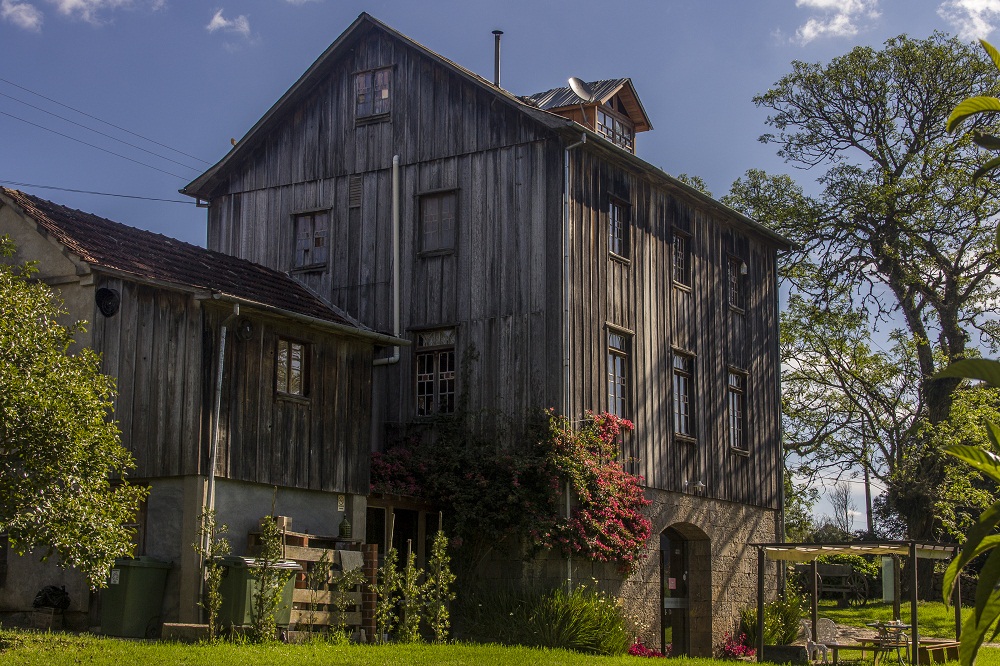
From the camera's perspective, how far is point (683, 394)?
24359 mm

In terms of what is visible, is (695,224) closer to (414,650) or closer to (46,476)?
(414,650)

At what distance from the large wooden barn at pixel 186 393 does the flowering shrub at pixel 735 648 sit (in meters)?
9.32

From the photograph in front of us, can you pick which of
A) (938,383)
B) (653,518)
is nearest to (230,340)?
(653,518)

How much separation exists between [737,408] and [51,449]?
16.7 metres

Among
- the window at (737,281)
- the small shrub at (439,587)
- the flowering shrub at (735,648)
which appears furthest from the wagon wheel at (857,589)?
the small shrub at (439,587)

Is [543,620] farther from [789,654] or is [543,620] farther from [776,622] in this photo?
[776,622]

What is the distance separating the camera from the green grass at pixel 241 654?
12664mm

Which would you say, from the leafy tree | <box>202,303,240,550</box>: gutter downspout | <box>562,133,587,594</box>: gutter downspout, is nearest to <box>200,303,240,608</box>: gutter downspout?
<box>202,303,240,550</box>: gutter downspout

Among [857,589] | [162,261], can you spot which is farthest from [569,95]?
[857,589]

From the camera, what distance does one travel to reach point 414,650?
15352 millimetres

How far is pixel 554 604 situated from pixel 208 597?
565cm

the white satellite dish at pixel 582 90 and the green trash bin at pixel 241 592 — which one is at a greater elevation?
the white satellite dish at pixel 582 90

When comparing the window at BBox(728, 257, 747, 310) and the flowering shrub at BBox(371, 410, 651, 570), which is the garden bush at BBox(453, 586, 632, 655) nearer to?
the flowering shrub at BBox(371, 410, 651, 570)

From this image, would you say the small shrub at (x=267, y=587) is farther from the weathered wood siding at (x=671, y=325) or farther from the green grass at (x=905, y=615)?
the green grass at (x=905, y=615)
